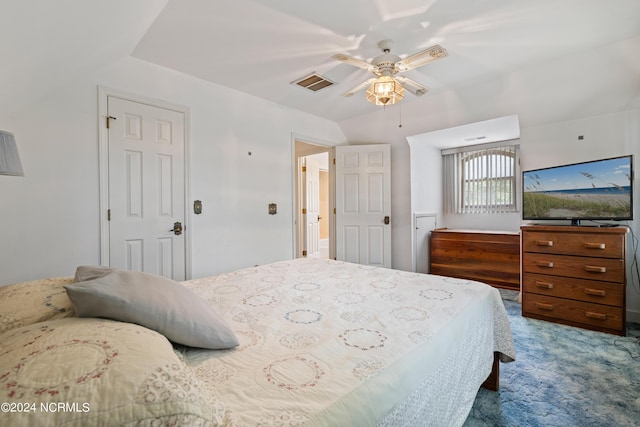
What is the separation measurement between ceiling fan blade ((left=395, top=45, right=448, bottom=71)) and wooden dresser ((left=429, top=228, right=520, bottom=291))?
279 centimetres

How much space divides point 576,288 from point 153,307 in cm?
339

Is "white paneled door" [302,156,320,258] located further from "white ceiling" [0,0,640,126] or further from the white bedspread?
the white bedspread

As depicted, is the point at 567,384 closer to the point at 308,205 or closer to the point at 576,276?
the point at 576,276

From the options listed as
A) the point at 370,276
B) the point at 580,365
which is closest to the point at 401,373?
the point at 370,276

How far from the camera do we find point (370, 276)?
202 cm

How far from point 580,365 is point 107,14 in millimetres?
3676

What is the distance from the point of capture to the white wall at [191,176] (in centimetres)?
207

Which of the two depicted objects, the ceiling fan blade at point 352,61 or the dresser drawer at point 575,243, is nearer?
the ceiling fan blade at point 352,61

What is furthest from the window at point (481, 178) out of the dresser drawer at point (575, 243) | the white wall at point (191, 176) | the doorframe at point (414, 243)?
the white wall at point (191, 176)

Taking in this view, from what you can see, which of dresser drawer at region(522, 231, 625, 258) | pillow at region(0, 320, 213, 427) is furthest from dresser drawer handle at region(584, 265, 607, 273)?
pillow at region(0, 320, 213, 427)

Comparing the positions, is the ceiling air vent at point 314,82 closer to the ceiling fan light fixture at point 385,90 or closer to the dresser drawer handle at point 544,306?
the ceiling fan light fixture at point 385,90

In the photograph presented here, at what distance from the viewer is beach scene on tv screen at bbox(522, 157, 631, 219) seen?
2.56 metres

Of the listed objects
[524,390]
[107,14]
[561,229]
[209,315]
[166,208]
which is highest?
[107,14]

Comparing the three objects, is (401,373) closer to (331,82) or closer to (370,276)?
(370,276)
